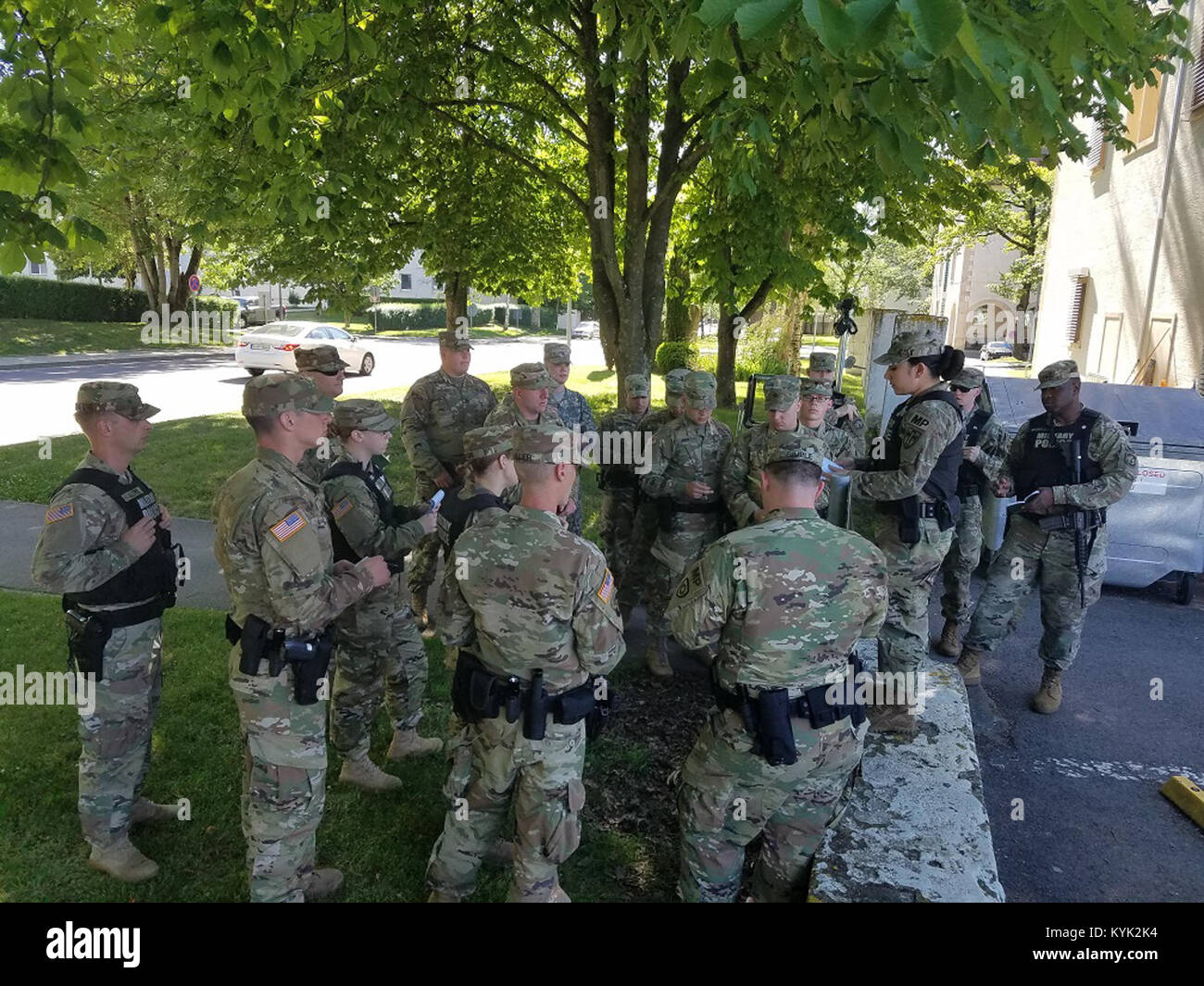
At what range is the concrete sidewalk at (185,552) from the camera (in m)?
6.61

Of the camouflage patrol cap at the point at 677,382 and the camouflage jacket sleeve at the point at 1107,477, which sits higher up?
the camouflage patrol cap at the point at 677,382

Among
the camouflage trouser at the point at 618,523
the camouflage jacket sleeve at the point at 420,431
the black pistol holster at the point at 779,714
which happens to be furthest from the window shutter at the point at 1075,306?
the black pistol holster at the point at 779,714

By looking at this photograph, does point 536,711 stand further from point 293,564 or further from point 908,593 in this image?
point 908,593

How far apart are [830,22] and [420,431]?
4.81 m

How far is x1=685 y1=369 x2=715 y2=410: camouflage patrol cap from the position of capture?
17.9 ft

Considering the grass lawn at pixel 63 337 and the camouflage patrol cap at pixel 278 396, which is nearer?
the camouflage patrol cap at pixel 278 396

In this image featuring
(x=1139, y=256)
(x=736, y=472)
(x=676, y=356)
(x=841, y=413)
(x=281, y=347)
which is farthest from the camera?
(x=676, y=356)

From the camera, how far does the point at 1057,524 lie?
5.52 metres

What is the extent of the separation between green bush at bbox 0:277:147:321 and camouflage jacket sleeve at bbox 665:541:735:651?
33.8 m

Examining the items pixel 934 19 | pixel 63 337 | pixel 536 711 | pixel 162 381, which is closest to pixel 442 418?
pixel 536 711

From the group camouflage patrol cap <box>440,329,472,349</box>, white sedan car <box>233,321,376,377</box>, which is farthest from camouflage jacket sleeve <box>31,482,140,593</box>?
white sedan car <box>233,321,376,377</box>

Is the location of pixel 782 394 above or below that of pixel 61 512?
above

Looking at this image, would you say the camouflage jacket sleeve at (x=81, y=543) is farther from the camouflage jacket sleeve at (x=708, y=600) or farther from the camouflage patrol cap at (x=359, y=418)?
the camouflage jacket sleeve at (x=708, y=600)

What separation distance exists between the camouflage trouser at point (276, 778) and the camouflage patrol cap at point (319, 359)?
6.99ft
